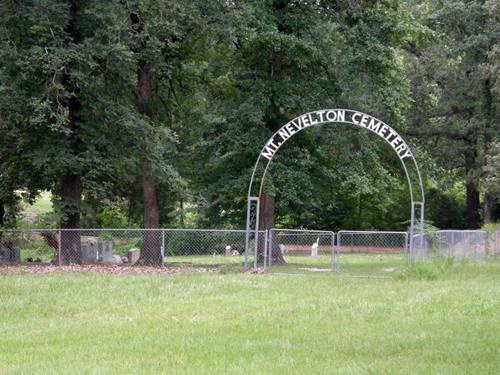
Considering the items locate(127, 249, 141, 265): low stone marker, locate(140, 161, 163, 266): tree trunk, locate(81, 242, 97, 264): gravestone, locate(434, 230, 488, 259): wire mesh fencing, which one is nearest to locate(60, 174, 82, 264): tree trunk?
locate(81, 242, 97, 264): gravestone

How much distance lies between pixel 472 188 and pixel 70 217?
2581cm

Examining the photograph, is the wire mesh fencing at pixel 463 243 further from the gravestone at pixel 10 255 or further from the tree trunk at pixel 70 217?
the gravestone at pixel 10 255

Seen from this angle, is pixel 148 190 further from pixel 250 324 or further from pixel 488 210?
pixel 488 210

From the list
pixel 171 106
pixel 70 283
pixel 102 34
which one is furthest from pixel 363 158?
pixel 70 283

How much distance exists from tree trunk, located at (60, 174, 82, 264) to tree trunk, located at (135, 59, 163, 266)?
6.97 feet

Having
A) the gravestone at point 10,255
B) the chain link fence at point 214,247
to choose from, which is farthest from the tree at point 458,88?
the gravestone at point 10,255

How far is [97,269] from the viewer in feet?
74.7

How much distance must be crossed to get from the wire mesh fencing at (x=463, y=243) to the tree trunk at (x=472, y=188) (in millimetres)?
13267

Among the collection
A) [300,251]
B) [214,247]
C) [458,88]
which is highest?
[458,88]

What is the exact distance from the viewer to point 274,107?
28.1m

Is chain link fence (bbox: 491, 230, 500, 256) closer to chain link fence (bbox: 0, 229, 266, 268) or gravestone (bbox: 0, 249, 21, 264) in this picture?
chain link fence (bbox: 0, 229, 266, 268)

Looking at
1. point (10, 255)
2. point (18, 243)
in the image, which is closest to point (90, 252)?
point (18, 243)

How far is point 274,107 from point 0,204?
1046 centimetres

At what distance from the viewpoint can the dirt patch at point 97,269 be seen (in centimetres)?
2184
